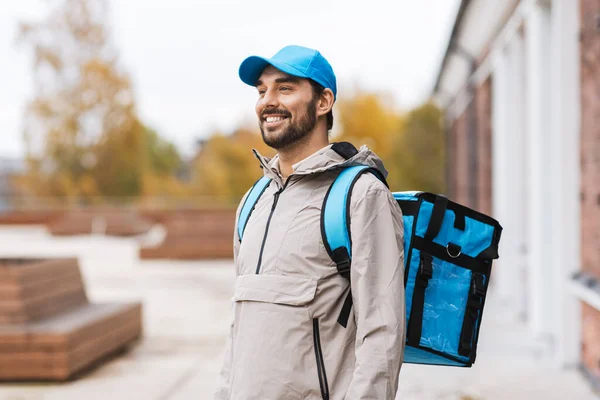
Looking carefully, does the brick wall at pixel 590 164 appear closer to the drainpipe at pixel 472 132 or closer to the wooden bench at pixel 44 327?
the wooden bench at pixel 44 327

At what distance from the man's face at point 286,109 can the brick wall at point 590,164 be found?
3.54m

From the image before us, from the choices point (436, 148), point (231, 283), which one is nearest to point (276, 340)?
point (231, 283)

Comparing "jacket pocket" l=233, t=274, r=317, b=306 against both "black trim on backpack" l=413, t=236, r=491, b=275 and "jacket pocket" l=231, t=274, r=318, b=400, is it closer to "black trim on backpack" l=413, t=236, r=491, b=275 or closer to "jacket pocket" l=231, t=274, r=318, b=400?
"jacket pocket" l=231, t=274, r=318, b=400

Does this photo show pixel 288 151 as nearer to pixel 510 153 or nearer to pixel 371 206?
pixel 371 206

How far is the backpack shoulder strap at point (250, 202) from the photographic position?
7.43 ft

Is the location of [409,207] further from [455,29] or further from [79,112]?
[79,112]

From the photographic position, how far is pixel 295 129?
212 centimetres

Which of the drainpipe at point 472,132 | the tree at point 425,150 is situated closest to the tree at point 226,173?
the tree at point 425,150

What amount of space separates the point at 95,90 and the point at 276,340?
3898 cm

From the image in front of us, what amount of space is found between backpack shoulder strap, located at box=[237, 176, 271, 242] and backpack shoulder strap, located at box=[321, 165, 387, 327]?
13.3 inches

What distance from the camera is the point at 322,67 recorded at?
6.95ft

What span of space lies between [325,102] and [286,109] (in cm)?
13

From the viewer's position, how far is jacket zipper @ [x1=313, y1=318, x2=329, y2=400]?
1929mm

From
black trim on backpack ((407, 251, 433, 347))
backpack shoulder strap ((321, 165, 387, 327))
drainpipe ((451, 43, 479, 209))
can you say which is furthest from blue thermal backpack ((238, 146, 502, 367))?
drainpipe ((451, 43, 479, 209))
